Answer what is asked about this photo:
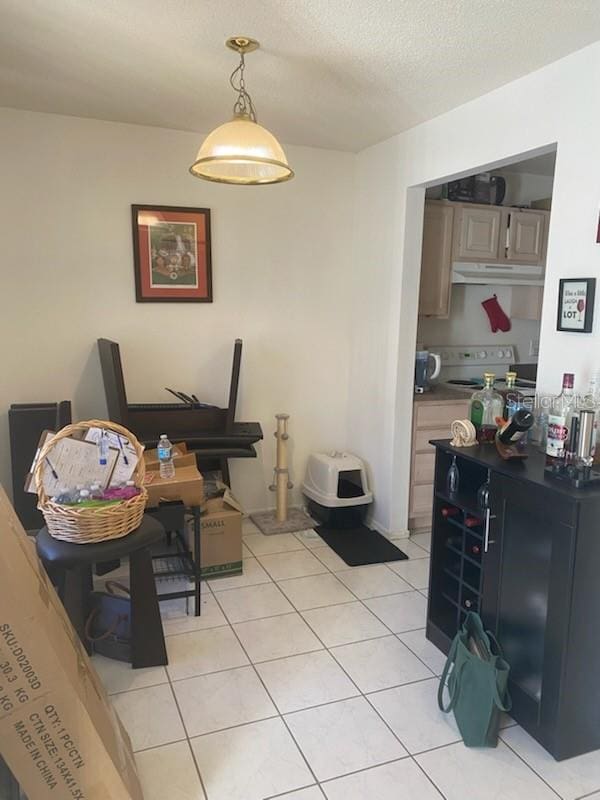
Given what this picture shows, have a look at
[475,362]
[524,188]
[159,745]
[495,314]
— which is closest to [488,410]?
[159,745]

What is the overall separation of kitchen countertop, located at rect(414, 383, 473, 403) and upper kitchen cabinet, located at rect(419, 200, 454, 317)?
0.53 m

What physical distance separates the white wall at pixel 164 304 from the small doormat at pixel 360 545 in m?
0.56

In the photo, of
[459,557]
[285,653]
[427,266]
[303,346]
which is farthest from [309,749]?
[427,266]

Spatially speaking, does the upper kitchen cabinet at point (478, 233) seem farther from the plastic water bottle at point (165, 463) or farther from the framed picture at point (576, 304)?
the plastic water bottle at point (165, 463)

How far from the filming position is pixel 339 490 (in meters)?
3.83

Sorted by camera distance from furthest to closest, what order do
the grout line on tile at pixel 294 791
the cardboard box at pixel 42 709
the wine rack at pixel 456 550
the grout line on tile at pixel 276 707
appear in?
the wine rack at pixel 456 550
the grout line on tile at pixel 276 707
the grout line on tile at pixel 294 791
the cardboard box at pixel 42 709

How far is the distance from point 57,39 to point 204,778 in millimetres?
2703

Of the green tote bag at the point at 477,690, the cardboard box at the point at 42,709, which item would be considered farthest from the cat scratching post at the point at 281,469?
the cardboard box at the point at 42,709

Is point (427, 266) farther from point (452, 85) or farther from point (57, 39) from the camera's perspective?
point (57, 39)

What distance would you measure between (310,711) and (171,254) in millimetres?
2626

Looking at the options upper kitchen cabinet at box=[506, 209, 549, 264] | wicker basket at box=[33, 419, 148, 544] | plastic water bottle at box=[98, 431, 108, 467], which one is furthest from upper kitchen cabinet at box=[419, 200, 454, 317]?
wicker basket at box=[33, 419, 148, 544]

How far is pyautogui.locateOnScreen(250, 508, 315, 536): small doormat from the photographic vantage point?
3.78 m

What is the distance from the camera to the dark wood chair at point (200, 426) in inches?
131

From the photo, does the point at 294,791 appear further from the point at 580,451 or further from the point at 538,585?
the point at 580,451
